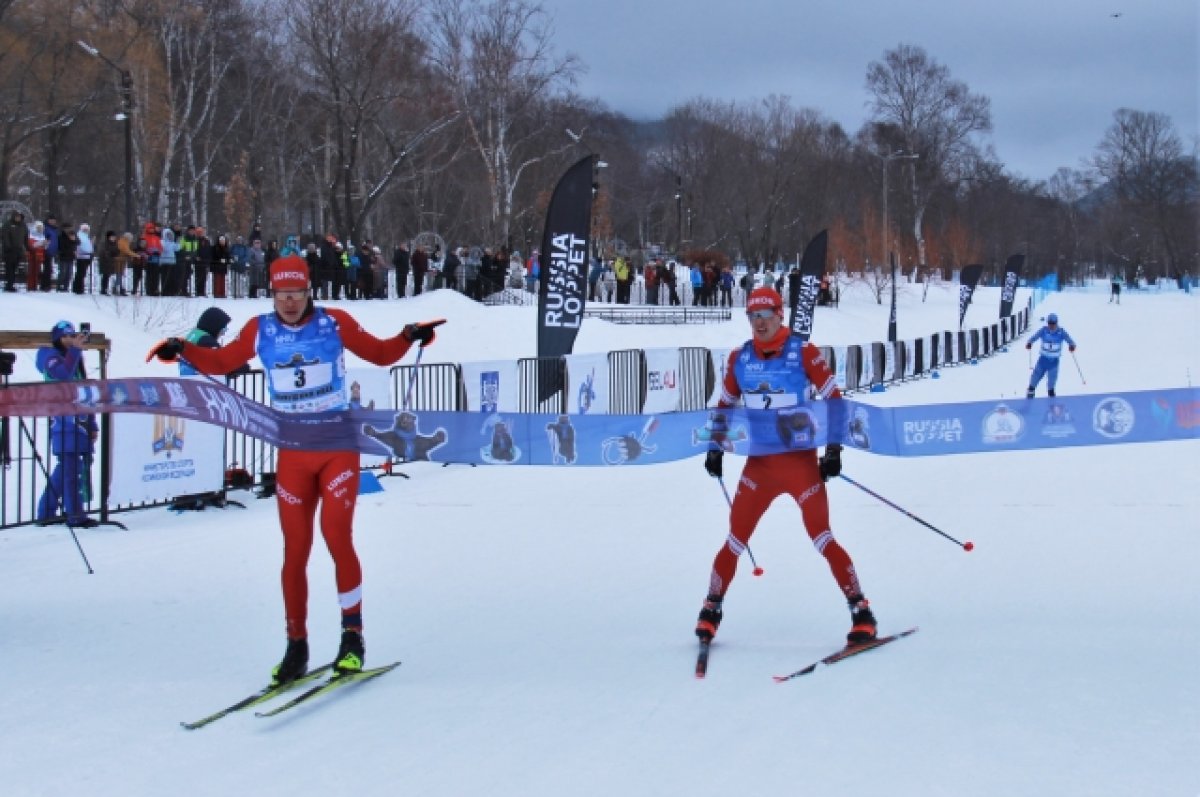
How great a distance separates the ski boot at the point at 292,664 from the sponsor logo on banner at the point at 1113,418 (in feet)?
15.7

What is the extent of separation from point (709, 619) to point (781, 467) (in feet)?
3.15

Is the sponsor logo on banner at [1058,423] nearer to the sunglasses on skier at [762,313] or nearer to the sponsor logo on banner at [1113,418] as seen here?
the sponsor logo on banner at [1113,418]

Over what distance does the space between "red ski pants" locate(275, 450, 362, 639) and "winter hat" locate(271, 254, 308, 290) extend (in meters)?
0.88

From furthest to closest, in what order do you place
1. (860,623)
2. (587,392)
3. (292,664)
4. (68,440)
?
(587,392), (68,440), (860,623), (292,664)

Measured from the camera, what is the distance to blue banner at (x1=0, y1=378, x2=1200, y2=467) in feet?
22.5

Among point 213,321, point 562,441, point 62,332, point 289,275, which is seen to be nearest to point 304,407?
point 289,275

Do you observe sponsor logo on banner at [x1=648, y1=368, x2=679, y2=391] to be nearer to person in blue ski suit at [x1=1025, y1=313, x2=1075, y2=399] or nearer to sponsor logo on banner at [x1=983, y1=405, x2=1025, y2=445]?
person in blue ski suit at [x1=1025, y1=313, x2=1075, y2=399]

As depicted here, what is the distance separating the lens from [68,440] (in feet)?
34.5

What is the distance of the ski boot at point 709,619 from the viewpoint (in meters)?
6.70

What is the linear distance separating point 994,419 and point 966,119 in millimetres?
88882

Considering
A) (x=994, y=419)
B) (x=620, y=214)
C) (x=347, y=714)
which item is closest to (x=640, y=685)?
(x=347, y=714)

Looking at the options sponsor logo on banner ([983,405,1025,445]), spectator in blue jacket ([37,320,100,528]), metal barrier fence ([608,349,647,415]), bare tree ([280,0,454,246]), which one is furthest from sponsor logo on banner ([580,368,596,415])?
bare tree ([280,0,454,246])

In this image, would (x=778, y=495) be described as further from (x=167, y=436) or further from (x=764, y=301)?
(x=167, y=436)

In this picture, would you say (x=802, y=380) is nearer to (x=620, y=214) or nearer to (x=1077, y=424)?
(x=1077, y=424)
